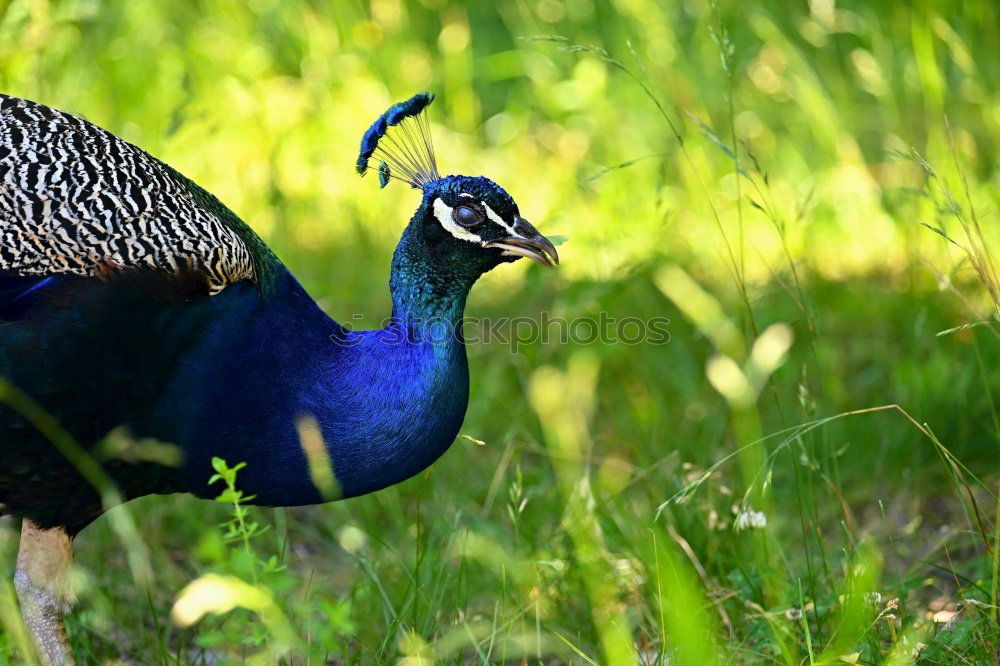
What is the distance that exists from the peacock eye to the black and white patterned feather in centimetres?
39

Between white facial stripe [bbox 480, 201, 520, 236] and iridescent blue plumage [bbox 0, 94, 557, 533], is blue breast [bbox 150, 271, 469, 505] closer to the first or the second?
iridescent blue plumage [bbox 0, 94, 557, 533]

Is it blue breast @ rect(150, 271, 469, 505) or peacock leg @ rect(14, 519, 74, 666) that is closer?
blue breast @ rect(150, 271, 469, 505)

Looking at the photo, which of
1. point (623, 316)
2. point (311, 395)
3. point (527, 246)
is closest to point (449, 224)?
point (527, 246)

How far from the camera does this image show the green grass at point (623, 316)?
6.51 feet

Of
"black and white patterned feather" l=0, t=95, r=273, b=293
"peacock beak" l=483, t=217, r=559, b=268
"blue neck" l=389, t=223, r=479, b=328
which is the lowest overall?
"blue neck" l=389, t=223, r=479, b=328

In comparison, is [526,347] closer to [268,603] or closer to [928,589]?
[928,589]

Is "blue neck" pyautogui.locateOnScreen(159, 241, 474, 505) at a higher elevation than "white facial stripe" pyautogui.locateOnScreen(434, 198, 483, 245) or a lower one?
lower

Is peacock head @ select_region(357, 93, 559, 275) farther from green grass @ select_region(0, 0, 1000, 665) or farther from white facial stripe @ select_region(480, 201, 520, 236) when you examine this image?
green grass @ select_region(0, 0, 1000, 665)

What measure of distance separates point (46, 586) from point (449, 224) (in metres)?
0.99

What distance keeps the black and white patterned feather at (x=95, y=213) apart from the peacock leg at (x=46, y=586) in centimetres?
51

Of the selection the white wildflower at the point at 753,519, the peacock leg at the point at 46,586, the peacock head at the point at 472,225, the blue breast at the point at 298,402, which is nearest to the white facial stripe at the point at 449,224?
the peacock head at the point at 472,225

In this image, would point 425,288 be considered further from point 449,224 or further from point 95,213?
point 95,213

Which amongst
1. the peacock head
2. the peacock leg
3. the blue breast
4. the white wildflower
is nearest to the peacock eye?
the peacock head

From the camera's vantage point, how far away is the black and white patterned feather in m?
2.03
